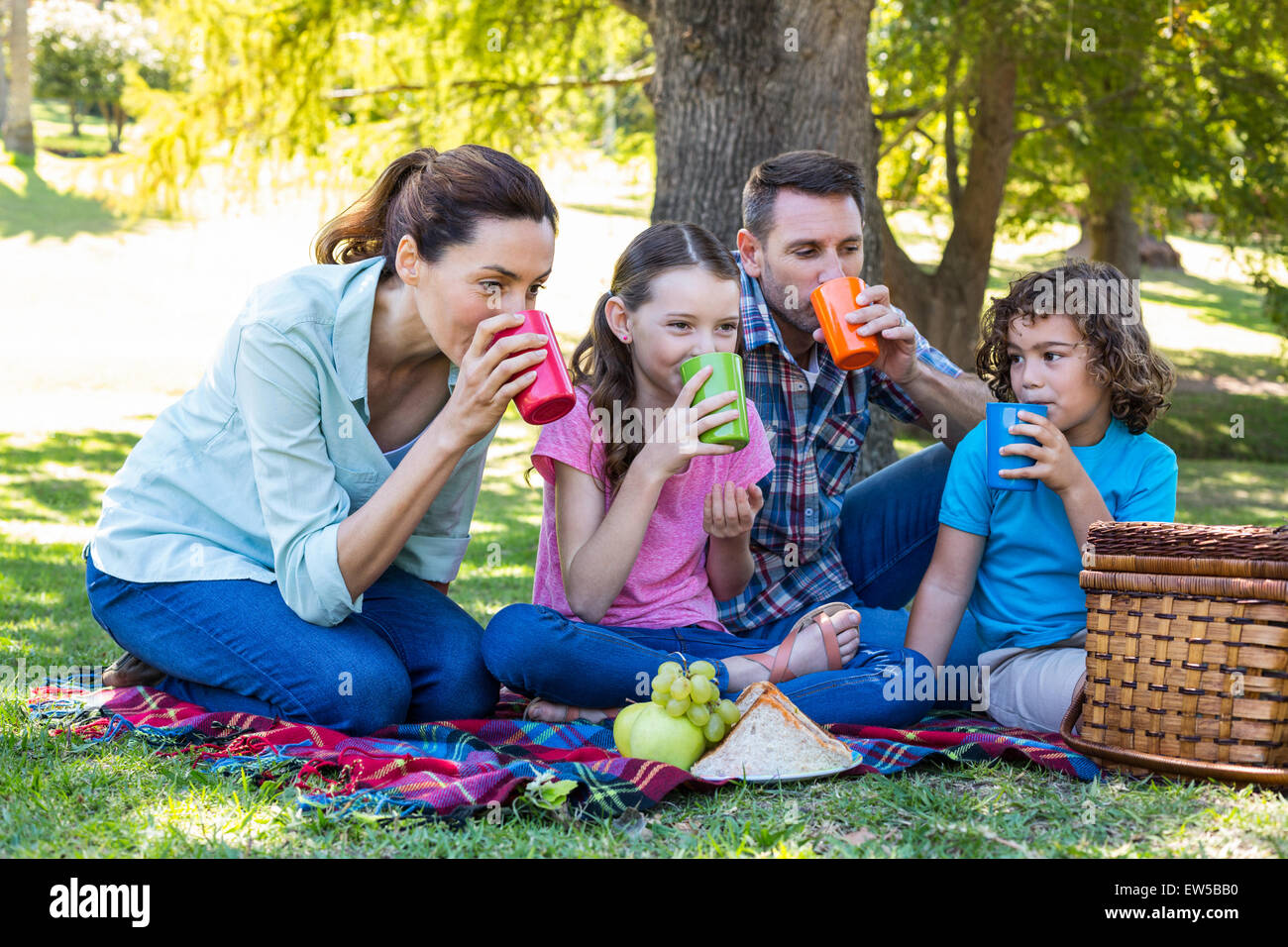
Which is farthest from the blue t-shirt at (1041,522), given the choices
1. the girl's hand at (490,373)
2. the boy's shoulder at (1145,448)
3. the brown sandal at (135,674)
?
the brown sandal at (135,674)

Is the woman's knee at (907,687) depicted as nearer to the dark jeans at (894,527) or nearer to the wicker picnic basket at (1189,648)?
the wicker picnic basket at (1189,648)

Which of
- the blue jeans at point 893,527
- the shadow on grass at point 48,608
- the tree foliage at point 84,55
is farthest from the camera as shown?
the tree foliage at point 84,55

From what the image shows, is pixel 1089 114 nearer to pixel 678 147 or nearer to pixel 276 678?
pixel 678 147

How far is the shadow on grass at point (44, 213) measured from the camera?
2244 cm

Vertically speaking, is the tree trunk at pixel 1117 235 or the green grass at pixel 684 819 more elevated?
the tree trunk at pixel 1117 235

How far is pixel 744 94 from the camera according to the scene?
5914 millimetres

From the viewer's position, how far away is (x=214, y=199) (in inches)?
390

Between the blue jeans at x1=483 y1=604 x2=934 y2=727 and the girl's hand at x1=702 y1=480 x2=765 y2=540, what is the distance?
365 millimetres

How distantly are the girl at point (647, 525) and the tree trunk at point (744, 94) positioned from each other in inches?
106

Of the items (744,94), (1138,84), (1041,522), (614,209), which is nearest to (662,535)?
(1041,522)

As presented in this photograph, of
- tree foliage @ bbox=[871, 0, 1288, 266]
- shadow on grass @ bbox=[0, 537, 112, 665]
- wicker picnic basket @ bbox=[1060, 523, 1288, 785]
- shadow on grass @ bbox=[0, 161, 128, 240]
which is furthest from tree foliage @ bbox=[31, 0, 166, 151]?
wicker picnic basket @ bbox=[1060, 523, 1288, 785]

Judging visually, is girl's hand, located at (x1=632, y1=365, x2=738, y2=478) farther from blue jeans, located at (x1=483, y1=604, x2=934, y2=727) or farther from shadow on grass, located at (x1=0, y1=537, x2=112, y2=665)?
shadow on grass, located at (x1=0, y1=537, x2=112, y2=665)

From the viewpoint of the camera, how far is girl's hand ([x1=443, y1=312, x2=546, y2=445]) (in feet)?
8.46
